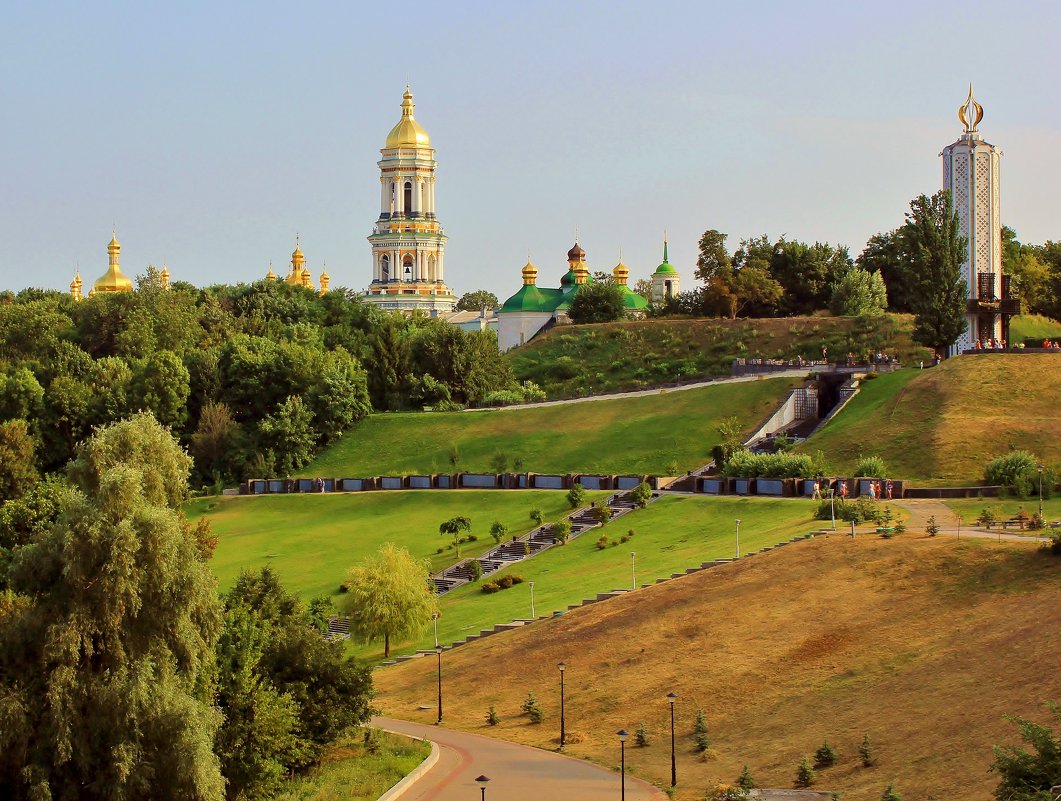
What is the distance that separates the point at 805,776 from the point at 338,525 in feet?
131

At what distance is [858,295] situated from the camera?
330 ft

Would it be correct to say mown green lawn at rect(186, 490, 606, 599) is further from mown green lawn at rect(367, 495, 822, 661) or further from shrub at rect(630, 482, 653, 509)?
mown green lawn at rect(367, 495, 822, 661)

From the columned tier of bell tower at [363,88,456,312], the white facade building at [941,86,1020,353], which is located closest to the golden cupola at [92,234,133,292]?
the columned tier of bell tower at [363,88,456,312]

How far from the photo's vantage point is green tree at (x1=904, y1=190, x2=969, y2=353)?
77188mm

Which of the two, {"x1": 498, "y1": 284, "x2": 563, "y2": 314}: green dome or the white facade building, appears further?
{"x1": 498, "y1": 284, "x2": 563, "y2": 314}: green dome

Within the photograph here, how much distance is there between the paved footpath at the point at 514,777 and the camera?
34.8 m

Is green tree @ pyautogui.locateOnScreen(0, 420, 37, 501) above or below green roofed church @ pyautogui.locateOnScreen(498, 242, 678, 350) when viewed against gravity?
below

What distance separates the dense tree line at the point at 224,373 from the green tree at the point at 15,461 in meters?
0.08

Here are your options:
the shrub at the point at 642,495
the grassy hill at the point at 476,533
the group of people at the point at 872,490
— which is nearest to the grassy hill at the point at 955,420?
the group of people at the point at 872,490

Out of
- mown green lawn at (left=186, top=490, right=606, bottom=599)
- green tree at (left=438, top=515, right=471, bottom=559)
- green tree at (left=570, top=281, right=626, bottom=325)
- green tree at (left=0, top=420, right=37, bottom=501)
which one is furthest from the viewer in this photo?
green tree at (left=570, top=281, right=626, bottom=325)

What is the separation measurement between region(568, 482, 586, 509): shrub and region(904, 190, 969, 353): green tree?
69.1ft

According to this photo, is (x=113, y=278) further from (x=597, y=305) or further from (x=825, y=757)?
(x=825, y=757)

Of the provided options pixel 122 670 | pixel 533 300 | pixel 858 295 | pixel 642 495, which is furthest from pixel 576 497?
pixel 533 300

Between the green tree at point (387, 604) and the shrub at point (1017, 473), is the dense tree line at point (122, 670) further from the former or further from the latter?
the shrub at point (1017, 473)
